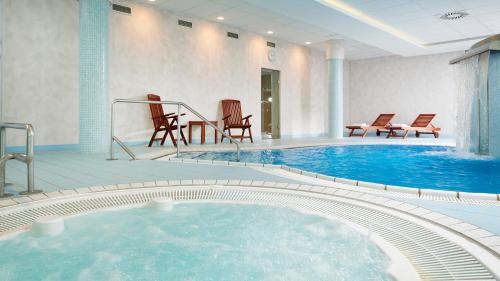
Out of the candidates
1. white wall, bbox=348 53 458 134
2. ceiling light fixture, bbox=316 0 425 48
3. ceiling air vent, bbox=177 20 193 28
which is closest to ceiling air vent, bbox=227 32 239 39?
ceiling air vent, bbox=177 20 193 28

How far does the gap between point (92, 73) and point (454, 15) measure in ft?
24.9

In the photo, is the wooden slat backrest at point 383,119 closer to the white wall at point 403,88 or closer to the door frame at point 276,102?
the white wall at point 403,88

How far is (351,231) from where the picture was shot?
1.77 meters

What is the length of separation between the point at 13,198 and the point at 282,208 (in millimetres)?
1769

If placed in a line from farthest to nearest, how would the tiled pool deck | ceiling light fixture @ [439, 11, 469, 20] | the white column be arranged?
the white column
ceiling light fixture @ [439, 11, 469, 20]
the tiled pool deck

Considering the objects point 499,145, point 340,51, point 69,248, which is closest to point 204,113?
point 340,51

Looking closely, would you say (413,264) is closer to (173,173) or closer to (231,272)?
(231,272)

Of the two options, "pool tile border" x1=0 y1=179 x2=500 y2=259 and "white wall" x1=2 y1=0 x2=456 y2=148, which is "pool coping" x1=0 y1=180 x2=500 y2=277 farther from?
"white wall" x1=2 y1=0 x2=456 y2=148

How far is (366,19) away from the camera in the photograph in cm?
783

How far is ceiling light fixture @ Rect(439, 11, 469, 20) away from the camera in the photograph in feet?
24.0

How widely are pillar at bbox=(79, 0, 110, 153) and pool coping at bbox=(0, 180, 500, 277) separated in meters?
2.85

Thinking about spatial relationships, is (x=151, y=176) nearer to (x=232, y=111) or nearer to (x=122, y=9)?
(x=122, y=9)

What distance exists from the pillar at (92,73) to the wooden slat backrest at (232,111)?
3555 millimetres

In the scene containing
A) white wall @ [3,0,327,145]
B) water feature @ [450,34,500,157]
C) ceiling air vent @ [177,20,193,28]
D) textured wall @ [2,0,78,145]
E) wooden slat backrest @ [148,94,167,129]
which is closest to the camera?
water feature @ [450,34,500,157]
